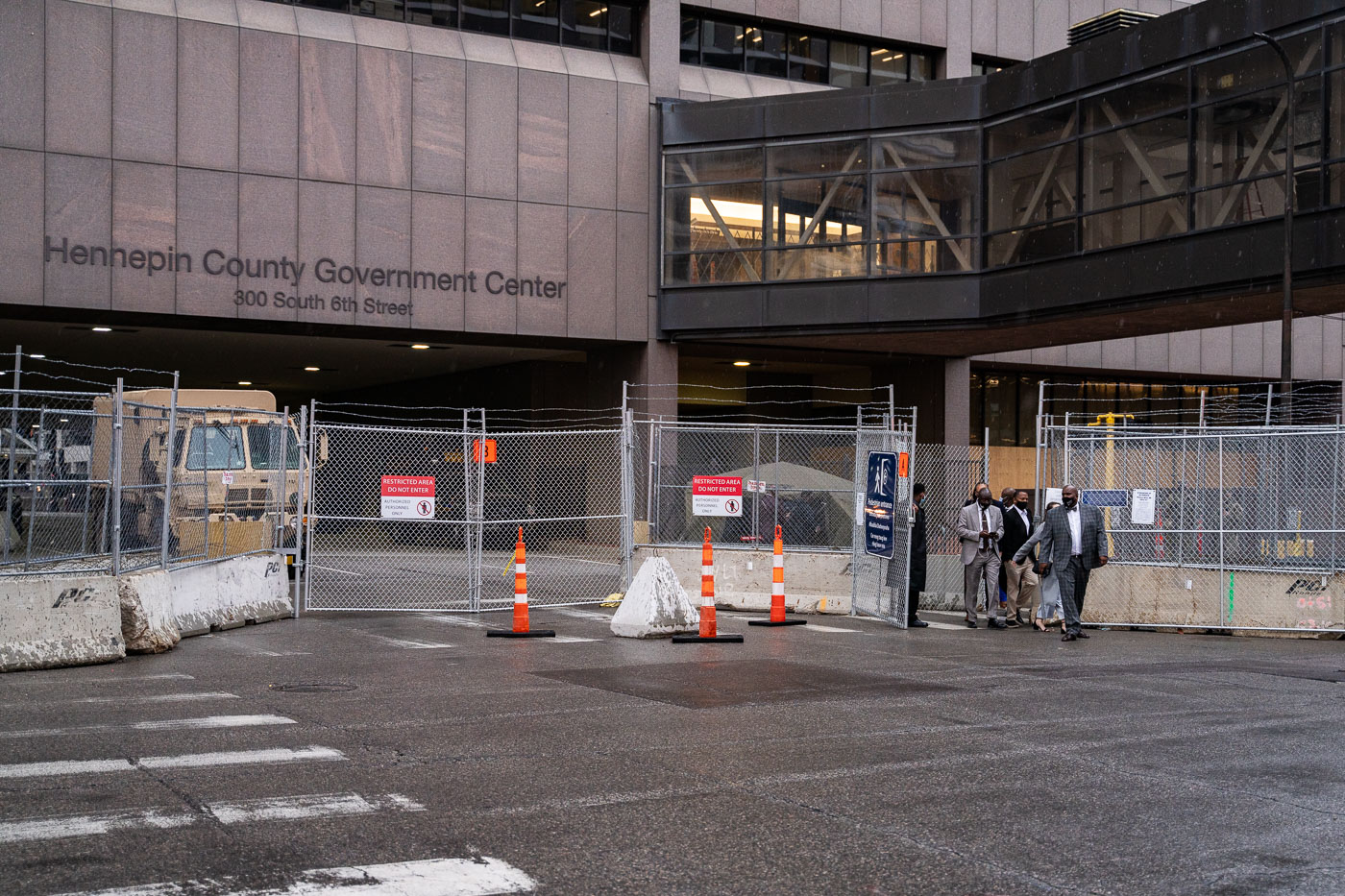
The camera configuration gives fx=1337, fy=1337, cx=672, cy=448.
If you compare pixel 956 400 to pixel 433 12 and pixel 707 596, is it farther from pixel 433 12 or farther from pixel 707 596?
pixel 707 596

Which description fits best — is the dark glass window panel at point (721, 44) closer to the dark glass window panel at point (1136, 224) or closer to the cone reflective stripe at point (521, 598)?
the dark glass window panel at point (1136, 224)

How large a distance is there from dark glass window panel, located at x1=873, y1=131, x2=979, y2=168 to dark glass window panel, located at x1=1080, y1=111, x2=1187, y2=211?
3034 mm

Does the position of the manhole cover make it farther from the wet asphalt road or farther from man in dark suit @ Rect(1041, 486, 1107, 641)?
man in dark suit @ Rect(1041, 486, 1107, 641)

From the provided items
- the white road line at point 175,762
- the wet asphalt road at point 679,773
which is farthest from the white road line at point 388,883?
the white road line at point 175,762

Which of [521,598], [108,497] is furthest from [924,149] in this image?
[108,497]

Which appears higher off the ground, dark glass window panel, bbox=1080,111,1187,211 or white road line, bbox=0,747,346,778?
dark glass window panel, bbox=1080,111,1187,211

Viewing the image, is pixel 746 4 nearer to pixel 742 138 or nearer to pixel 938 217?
pixel 742 138

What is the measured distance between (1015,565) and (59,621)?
11.3 meters

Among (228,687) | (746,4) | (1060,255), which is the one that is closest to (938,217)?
(1060,255)

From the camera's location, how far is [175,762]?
25.0ft

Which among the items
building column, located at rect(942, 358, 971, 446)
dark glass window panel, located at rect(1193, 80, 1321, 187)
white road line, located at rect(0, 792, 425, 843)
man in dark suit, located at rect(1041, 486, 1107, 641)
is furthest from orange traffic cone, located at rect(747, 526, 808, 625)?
building column, located at rect(942, 358, 971, 446)

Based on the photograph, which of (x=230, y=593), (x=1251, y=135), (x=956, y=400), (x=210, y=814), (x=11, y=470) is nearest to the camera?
(x=210, y=814)

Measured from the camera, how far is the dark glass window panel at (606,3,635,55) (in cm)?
3184

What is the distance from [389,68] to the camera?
94.1ft
